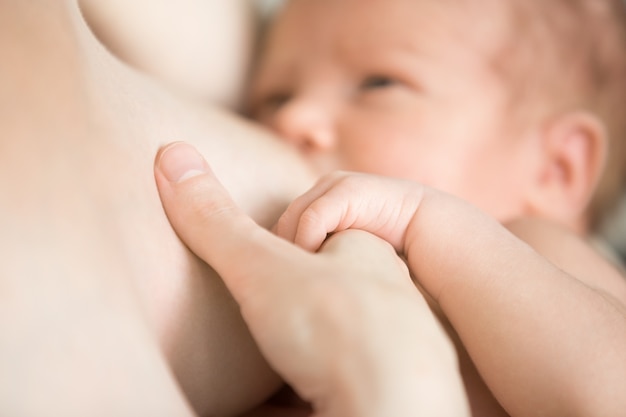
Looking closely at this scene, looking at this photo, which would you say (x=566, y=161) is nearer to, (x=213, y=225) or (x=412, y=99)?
(x=412, y=99)

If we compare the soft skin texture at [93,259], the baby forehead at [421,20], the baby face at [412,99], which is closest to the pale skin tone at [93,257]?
the soft skin texture at [93,259]

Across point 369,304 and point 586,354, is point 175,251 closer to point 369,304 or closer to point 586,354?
point 369,304

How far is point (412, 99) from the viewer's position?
3.44ft

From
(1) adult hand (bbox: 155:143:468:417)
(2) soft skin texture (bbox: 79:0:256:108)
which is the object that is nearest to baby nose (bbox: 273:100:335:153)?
(2) soft skin texture (bbox: 79:0:256:108)

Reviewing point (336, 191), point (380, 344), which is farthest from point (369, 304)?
point (336, 191)

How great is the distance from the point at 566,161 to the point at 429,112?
25 centimetres

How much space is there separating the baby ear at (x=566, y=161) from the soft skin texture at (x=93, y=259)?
0.62 metres

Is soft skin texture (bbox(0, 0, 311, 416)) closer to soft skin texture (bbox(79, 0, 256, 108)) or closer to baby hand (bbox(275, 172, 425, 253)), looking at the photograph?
baby hand (bbox(275, 172, 425, 253))

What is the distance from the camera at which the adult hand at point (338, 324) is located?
1.37ft

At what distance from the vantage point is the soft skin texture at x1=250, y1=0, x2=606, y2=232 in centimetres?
102

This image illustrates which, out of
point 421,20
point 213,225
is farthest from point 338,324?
point 421,20

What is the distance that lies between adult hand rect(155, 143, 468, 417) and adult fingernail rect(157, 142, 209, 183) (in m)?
0.05

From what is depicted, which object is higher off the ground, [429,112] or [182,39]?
[182,39]

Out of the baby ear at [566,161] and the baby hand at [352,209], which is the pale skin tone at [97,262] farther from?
the baby ear at [566,161]
